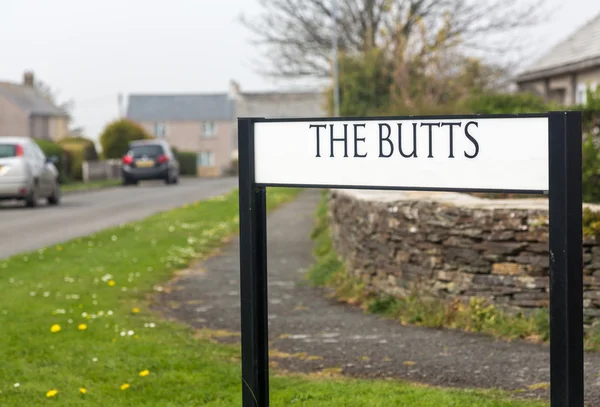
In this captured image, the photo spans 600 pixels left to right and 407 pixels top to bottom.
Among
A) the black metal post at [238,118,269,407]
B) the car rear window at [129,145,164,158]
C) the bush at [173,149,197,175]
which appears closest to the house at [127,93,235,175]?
the bush at [173,149,197,175]

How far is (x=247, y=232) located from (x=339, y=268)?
21.4 feet

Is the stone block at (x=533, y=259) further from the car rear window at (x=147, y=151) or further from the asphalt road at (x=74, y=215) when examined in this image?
the car rear window at (x=147, y=151)

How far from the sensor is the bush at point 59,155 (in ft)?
120

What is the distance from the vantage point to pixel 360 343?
7641 mm

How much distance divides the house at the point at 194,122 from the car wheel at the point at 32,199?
222 feet

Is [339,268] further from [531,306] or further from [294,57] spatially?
[294,57]

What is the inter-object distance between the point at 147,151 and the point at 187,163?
2550 centimetres

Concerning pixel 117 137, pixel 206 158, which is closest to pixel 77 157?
pixel 117 137

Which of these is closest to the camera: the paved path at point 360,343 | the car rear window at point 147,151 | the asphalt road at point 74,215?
the paved path at point 360,343

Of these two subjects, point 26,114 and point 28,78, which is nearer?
point 26,114

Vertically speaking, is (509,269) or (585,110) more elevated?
(585,110)

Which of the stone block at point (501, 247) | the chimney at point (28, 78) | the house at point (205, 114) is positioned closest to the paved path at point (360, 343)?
the stone block at point (501, 247)

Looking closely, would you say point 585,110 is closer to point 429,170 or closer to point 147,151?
point 429,170

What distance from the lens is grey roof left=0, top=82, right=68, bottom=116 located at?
6975 cm
